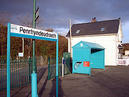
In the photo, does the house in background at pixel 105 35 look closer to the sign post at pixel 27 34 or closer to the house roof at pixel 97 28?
the house roof at pixel 97 28

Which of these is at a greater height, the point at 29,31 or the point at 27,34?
the point at 29,31

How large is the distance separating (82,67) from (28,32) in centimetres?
948

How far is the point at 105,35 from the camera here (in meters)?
24.9

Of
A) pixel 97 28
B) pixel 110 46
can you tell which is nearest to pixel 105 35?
pixel 110 46

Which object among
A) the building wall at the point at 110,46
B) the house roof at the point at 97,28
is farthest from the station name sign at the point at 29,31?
the house roof at the point at 97,28

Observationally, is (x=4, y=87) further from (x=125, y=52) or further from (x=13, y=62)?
(x=125, y=52)

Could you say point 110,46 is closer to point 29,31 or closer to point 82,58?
point 82,58

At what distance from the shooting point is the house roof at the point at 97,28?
1000 inches

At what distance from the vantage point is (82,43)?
13.6 meters

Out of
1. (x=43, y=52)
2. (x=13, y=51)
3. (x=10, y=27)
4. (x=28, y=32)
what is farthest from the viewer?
(x=43, y=52)

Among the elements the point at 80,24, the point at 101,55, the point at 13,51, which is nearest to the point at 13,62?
the point at 101,55

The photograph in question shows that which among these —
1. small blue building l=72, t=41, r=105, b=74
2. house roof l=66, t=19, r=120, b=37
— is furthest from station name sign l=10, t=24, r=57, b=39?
house roof l=66, t=19, r=120, b=37

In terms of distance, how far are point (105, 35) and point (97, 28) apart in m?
2.85

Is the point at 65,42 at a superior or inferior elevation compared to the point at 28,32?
superior
